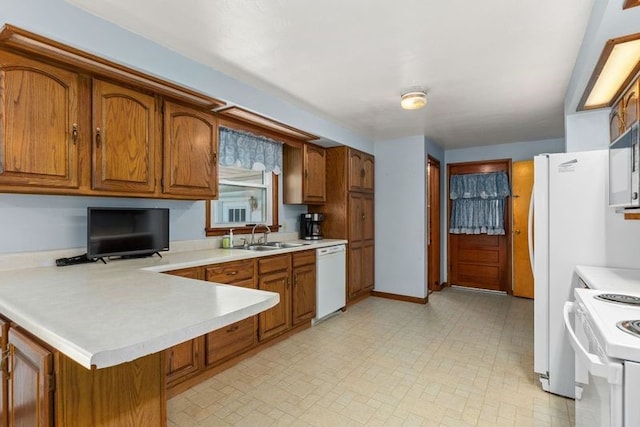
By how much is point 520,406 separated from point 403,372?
2.59 feet

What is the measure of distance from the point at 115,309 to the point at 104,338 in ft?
0.96

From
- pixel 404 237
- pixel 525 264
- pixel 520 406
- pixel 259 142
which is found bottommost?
pixel 520 406

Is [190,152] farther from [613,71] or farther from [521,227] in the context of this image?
[521,227]

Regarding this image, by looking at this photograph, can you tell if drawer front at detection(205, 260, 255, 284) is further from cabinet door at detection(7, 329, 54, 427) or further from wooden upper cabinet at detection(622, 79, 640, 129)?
wooden upper cabinet at detection(622, 79, 640, 129)

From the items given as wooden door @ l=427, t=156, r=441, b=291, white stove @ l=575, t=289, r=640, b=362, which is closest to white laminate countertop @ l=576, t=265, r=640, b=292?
white stove @ l=575, t=289, r=640, b=362

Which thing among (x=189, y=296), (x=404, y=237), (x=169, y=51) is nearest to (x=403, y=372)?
(x=189, y=296)

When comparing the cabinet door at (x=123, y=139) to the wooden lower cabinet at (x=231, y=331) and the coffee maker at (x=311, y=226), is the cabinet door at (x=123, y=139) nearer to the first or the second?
the wooden lower cabinet at (x=231, y=331)

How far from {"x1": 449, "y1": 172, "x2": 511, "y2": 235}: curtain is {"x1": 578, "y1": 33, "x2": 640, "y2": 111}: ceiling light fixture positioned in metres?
2.61

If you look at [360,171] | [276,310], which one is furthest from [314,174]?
[276,310]

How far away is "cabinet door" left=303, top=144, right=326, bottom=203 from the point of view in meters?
4.02

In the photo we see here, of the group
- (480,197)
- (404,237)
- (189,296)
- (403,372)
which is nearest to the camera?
(189,296)

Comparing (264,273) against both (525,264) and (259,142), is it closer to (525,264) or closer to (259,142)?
(259,142)

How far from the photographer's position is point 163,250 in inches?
102

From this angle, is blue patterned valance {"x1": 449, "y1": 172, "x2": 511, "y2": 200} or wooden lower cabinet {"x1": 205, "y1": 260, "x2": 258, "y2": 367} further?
blue patterned valance {"x1": 449, "y1": 172, "x2": 511, "y2": 200}
